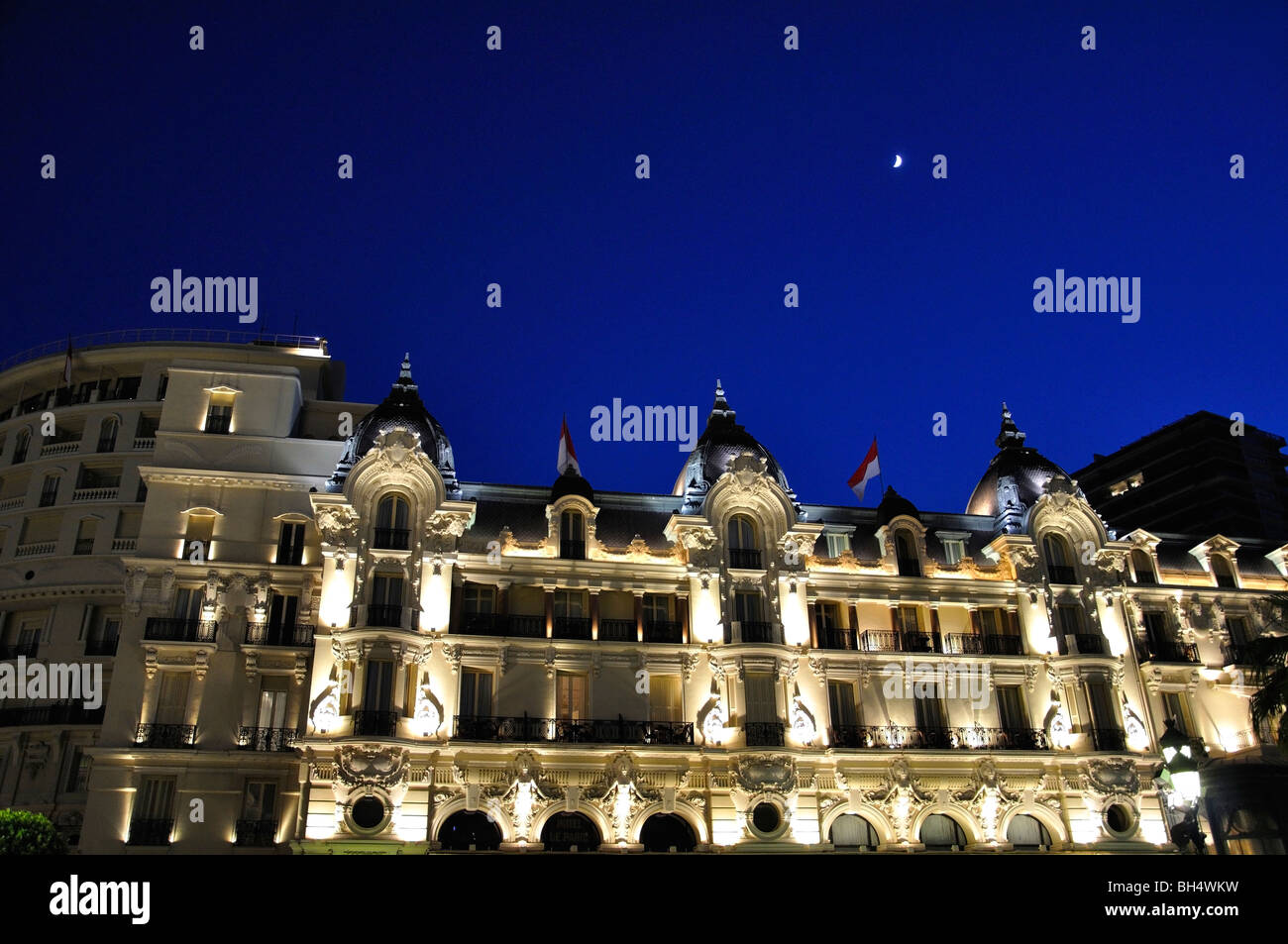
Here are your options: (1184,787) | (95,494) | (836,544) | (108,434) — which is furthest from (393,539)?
(1184,787)

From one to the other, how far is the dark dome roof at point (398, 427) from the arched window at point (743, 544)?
11.9 m

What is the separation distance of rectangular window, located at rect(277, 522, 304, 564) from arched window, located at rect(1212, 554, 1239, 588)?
42016 millimetres

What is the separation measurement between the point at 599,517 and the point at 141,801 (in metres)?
20.4

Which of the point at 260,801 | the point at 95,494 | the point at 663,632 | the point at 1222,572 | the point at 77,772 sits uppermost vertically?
the point at 95,494

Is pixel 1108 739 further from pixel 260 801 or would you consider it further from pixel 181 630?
pixel 181 630

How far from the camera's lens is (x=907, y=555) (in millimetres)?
45812

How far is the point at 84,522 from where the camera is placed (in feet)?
160

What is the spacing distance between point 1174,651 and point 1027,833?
11830mm

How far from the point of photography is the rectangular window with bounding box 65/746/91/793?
141 feet

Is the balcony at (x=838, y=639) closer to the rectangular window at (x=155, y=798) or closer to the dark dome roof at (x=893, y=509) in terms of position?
the dark dome roof at (x=893, y=509)

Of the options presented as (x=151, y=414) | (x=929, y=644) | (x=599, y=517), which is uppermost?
(x=151, y=414)

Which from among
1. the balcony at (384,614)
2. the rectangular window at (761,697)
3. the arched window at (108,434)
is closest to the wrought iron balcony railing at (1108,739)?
the rectangular window at (761,697)
